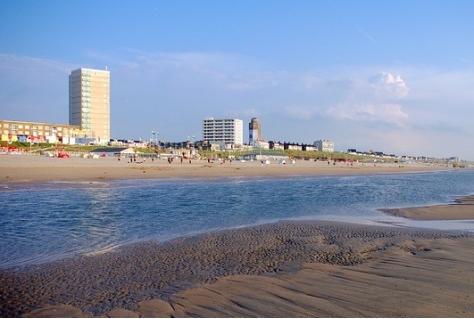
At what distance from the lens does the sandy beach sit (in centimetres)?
505

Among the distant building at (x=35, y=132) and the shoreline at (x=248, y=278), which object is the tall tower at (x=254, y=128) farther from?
the shoreline at (x=248, y=278)

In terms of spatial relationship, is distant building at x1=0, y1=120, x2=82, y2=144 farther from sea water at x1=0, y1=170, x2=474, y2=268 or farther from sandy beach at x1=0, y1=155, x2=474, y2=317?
sandy beach at x1=0, y1=155, x2=474, y2=317

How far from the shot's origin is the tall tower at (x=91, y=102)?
365ft

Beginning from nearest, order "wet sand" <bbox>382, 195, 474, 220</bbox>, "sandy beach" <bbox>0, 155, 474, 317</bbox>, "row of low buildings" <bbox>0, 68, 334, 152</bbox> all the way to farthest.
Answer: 1. "sandy beach" <bbox>0, 155, 474, 317</bbox>
2. "wet sand" <bbox>382, 195, 474, 220</bbox>
3. "row of low buildings" <bbox>0, 68, 334, 152</bbox>

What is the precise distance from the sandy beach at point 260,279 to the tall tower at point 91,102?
352ft

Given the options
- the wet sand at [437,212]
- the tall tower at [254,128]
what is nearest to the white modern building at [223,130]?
the tall tower at [254,128]

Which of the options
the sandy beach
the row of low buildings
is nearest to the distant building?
the row of low buildings

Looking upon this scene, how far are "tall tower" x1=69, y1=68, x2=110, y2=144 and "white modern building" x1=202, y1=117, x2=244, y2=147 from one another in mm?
62601

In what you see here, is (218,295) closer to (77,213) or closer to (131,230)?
(131,230)

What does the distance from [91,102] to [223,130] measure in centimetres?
7105

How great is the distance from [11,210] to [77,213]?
8.36 feet

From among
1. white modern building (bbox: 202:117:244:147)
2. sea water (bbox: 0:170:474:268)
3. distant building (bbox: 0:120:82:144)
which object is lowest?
sea water (bbox: 0:170:474:268)

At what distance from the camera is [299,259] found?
7926 mm

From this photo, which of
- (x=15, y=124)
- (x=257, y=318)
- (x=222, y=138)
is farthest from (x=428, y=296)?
(x=222, y=138)
